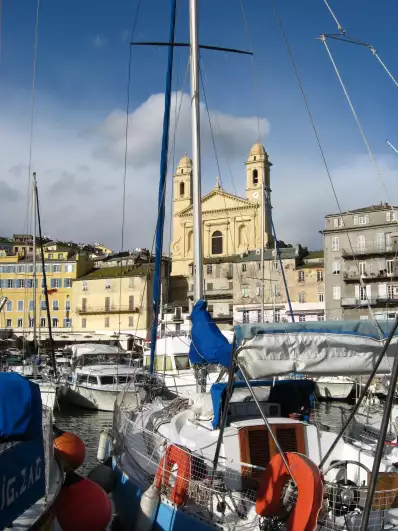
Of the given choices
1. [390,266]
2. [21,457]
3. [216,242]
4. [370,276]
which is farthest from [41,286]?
[21,457]

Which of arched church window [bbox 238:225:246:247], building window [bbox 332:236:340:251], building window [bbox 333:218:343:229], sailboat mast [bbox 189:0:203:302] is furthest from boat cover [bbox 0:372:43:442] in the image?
arched church window [bbox 238:225:246:247]

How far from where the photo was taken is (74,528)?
32.2 feet

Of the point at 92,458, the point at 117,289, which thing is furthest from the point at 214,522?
the point at 117,289

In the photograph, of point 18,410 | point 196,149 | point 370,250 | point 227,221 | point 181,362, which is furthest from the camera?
point 227,221

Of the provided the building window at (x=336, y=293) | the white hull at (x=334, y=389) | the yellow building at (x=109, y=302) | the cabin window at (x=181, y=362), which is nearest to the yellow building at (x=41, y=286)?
the yellow building at (x=109, y=302)

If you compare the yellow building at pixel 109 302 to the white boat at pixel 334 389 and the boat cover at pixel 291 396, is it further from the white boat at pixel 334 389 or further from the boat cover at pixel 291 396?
the boat cover at pixel 291 396

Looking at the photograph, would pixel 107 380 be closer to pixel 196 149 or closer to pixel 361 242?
pixel 196 149

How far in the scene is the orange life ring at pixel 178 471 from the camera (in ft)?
32.4

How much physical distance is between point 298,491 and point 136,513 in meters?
3.78

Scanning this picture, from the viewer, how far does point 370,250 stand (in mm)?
61250

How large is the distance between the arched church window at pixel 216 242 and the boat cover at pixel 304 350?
251 ft

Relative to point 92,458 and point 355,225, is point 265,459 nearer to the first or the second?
point 92,458

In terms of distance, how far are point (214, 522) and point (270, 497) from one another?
3.94 feet

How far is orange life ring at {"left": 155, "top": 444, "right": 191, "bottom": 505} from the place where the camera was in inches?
389
